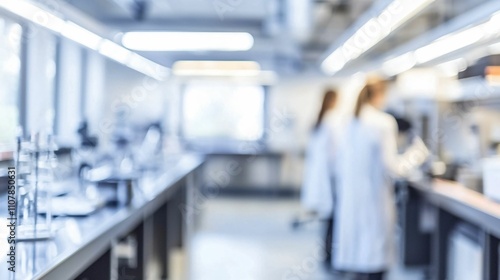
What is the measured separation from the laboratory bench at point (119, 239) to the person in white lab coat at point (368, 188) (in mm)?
1293

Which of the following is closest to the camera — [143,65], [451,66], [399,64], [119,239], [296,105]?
[119,239]

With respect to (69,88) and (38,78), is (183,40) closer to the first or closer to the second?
(69,88)

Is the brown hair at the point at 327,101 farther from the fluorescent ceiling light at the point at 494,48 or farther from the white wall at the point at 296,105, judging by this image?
the white wall at the point at 296,105

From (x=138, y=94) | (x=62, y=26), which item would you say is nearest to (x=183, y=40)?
(x=62, y=26)

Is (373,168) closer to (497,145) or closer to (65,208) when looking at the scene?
(497,145)

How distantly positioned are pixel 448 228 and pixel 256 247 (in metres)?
2.18

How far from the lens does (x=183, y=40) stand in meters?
5.85

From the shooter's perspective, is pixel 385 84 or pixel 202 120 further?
pixel 202 120

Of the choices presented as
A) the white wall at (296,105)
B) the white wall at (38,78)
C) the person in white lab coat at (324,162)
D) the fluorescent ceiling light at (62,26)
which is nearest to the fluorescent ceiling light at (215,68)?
the white wall at (296,105)

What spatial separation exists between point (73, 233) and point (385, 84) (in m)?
2.56

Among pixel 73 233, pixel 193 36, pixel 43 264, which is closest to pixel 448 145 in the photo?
pixel 193 36

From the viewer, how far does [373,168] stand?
4023 mm

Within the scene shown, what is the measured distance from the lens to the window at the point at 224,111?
10609 mm

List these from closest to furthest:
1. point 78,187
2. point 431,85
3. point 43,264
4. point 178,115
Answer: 1. point 43,264
2. point 78,187
3. point 431,85
4. point 178,115
